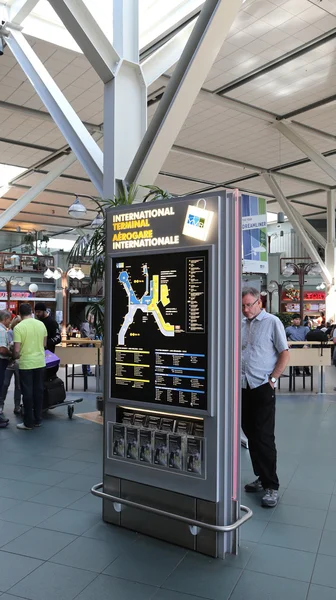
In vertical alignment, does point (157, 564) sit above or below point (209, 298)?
below

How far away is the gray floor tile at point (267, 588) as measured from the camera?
2.49m

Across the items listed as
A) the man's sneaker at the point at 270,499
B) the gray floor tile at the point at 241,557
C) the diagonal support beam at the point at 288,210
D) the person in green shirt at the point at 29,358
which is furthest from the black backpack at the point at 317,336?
the gray floor tile at the point at 241,557

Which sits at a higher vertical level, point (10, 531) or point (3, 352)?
point (3, 352)

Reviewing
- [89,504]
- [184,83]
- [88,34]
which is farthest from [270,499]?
[88,34]

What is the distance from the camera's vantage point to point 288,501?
383cm

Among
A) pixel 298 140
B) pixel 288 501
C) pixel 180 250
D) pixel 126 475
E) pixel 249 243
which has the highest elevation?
pixel 298 140

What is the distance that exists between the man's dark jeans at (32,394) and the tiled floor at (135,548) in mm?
1170

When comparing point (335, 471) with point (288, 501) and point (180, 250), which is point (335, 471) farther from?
point (180, 250)

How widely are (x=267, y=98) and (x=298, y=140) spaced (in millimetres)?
1627

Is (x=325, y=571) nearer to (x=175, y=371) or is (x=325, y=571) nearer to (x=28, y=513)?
(x=175, y=371)

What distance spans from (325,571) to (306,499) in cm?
114

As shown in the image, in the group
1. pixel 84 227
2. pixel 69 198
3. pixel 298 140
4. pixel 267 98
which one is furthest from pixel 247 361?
pixel 84 227

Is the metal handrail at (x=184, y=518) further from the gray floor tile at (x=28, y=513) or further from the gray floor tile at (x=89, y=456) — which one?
the gray floor tile at (x=89, y=456)

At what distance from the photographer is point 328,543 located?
309 cm
